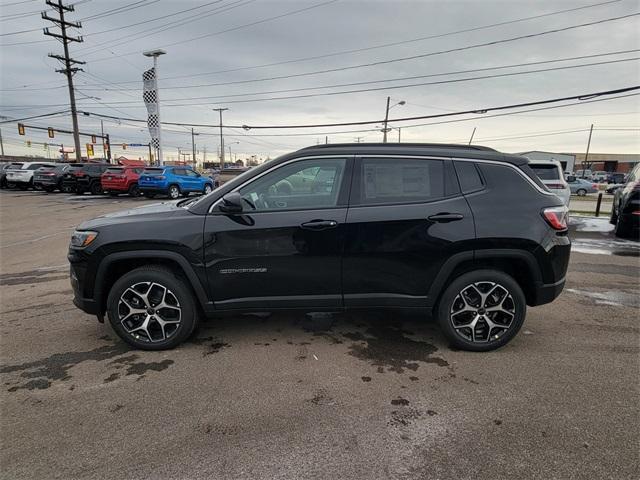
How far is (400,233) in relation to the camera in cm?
334

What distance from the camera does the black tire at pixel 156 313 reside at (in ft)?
11.2

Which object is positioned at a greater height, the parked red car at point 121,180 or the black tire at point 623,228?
the parked red car at point 121,180

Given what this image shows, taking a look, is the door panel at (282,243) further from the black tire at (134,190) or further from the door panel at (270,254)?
the black tire at (134,190)

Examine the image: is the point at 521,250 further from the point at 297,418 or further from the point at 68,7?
the point at 68,7

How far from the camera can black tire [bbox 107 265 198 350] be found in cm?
341

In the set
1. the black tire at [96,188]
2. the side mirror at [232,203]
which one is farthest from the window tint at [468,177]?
A: the black tire at [96,188]

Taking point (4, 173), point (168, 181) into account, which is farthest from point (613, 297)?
point (4, 173)

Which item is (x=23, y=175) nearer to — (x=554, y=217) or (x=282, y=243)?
(x=282, y=243)

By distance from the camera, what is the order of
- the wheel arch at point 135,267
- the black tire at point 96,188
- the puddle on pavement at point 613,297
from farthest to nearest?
the black tire at point 96,188
the puddle on pavement at point 613,297
the wheel arch at point 135,267

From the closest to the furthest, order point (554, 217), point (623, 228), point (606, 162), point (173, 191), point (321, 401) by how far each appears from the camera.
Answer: point (321, 401) → point (554, 217) → point (623, 228) → point (173, 191) → point (606, 162)

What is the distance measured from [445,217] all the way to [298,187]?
53.2 inches

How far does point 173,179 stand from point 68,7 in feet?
73.4

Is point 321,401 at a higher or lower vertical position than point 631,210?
lower

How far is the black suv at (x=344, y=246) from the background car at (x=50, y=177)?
2423 centimetres
